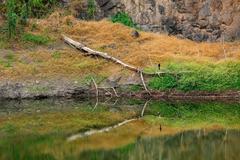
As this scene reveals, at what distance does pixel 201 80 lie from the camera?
24.4m

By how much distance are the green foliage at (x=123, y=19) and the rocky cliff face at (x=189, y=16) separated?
223mm

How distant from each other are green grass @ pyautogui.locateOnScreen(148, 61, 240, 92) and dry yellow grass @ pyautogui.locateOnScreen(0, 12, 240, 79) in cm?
76

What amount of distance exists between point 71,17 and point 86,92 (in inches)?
201

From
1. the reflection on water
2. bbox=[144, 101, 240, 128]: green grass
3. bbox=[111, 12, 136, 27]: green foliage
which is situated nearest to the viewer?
the reflection on water

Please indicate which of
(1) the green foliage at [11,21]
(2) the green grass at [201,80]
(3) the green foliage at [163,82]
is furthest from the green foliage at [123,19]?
(3) the green foliage at [163,82]

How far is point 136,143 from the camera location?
17359 mm

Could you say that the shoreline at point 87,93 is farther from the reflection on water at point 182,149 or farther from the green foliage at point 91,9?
the reflection on water at point 182,149

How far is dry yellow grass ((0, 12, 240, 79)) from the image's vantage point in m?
25.0

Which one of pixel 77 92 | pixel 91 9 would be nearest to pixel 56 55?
pixel 77 92

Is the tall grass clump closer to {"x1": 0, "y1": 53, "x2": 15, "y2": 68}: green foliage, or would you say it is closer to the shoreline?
{"x1": 0, "y1": 53, "x2": 15, "y2": 68}: green foliage

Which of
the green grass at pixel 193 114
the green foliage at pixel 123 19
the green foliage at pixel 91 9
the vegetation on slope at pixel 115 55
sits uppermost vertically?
the green foliage at pixel 91 9

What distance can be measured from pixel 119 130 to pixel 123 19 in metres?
10.8

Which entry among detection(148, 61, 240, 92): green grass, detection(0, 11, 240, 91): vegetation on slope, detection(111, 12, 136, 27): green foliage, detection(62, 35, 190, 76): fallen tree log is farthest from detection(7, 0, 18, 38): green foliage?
detection(148, 61, 240, 92): green grass

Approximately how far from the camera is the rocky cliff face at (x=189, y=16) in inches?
1122
